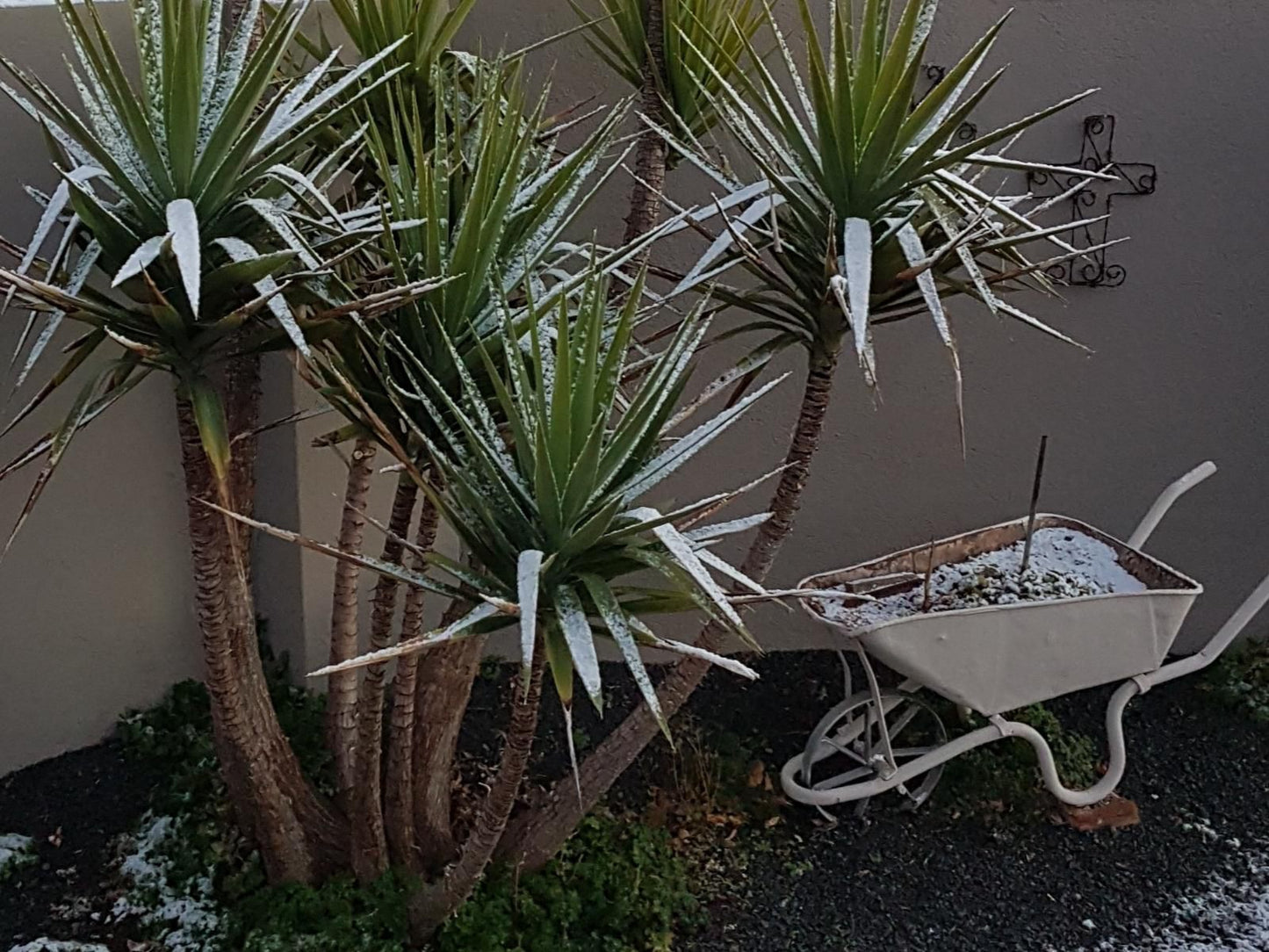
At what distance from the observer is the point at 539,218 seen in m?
1.86

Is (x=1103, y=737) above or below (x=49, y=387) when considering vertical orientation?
below

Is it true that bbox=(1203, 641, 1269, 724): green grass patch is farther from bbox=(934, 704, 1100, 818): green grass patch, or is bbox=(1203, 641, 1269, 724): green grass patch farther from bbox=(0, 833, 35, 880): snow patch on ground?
bbox=(0, 833, 35, 880): snow patch on ground

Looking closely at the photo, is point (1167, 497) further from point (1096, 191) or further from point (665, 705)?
point (665, 705)

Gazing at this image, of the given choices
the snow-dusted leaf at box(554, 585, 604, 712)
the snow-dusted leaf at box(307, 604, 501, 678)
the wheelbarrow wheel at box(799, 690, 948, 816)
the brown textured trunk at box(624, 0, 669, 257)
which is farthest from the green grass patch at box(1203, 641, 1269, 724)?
the snow-dusted leaf at box(307, 604, 501, 678)

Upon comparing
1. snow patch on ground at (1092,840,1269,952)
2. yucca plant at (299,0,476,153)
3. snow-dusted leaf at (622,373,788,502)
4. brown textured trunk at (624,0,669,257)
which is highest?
yucca plant at (299,0,476,153)

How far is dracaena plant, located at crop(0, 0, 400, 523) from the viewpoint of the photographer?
4.99 feet

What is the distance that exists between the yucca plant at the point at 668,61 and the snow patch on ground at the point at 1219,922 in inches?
81.1

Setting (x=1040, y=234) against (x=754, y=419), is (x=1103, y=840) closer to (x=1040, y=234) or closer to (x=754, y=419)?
(x=754, y=419)

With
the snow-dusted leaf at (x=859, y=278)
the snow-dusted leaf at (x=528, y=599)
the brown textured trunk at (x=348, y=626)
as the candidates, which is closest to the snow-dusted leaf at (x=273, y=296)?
the brown textured trunk at (x=348, y=626)

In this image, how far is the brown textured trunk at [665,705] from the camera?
207cm

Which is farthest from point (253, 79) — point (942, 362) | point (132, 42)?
point (942, 362)

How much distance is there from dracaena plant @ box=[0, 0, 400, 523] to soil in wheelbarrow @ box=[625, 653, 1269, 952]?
67.2 inches

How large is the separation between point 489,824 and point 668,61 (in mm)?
1575

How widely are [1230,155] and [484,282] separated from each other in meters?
2.53
